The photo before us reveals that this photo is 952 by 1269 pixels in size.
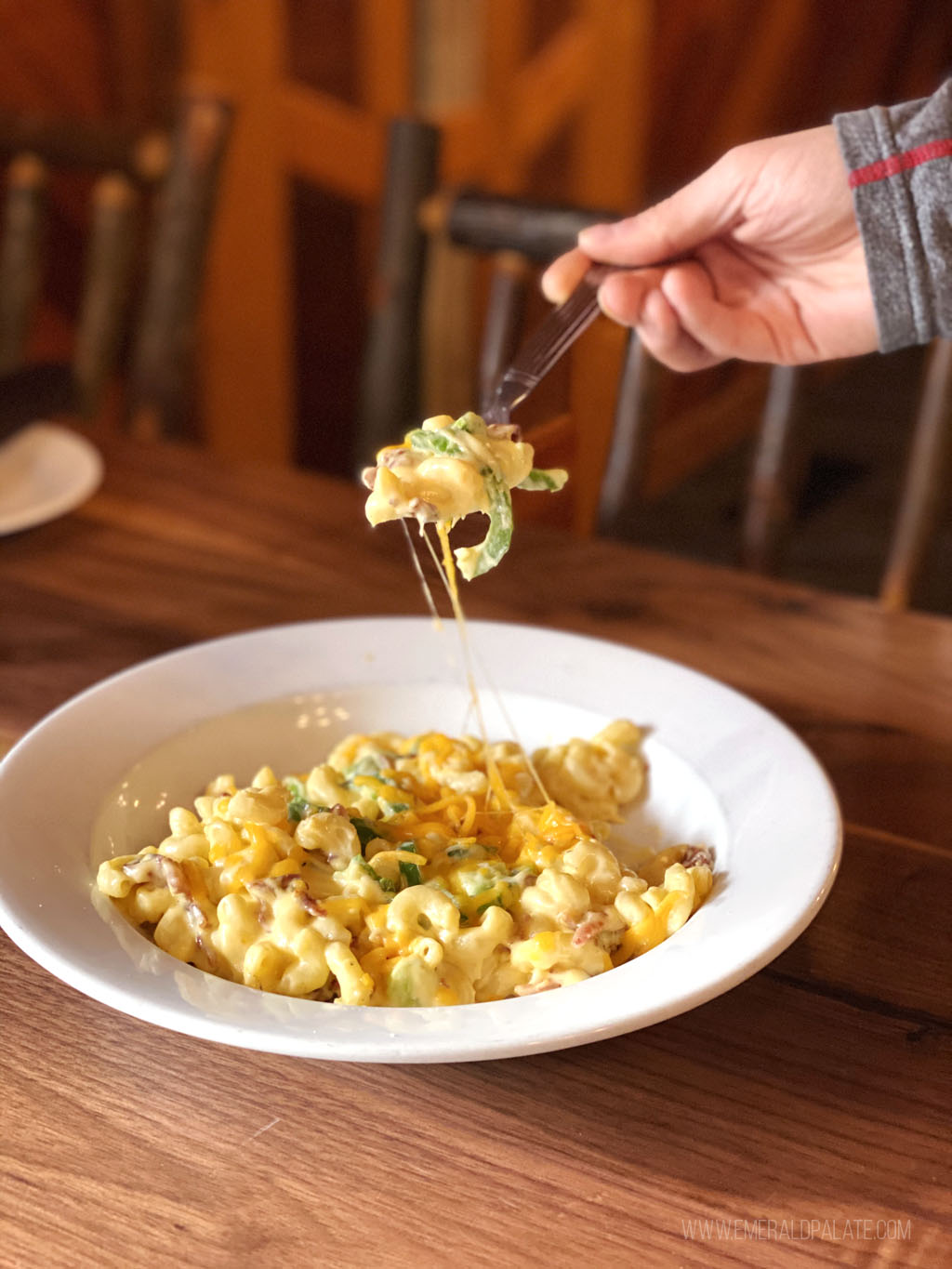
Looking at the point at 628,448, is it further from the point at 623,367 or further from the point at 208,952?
the point at 208,952

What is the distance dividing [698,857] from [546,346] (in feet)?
1.48

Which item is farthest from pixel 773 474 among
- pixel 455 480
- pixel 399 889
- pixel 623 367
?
pixel 399 889

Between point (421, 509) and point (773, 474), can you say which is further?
point (773, 474)

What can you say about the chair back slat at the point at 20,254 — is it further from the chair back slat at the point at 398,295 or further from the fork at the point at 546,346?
the fork at the point at 546,346

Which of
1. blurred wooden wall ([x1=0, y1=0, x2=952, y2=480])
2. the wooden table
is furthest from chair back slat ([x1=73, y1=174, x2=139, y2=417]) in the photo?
the wooden table

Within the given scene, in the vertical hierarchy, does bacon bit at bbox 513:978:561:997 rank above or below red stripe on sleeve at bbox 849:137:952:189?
below

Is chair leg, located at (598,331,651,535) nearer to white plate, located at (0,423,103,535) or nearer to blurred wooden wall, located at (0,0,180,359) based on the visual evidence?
white plate, located at (0,423,103,535)

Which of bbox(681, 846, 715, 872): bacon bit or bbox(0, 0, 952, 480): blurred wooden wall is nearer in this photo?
bbox(681, 846, 715, 872): bacon bit

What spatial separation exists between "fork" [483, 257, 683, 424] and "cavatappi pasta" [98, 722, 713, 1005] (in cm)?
28

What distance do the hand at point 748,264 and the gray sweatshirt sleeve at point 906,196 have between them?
48 mm

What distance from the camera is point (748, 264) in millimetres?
1383

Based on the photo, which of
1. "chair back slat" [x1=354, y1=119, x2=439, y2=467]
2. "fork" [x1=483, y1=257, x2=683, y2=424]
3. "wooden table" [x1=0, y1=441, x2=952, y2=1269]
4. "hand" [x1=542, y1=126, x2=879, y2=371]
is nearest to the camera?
"wooden table" [x1=0, y1=441, x2=952, y2=1269]

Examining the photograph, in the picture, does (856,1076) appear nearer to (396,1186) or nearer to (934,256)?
(396,1186)

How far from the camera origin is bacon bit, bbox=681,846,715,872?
90 cm
